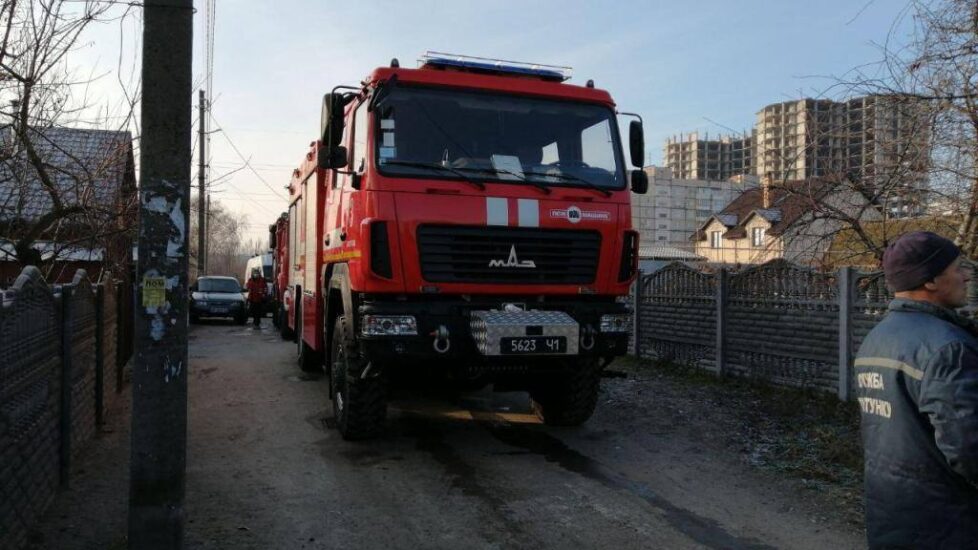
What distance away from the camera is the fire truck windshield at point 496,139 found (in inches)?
246

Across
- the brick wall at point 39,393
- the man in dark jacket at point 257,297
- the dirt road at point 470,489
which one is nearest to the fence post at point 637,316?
the dirt road at point 470,489

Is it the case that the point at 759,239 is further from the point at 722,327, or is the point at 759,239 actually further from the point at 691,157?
the point at 691,157

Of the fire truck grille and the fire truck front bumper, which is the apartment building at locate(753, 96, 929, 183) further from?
the fire truck front bumper

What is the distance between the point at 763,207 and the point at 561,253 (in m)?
3.88

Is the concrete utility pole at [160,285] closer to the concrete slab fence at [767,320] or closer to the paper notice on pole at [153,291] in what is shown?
the paper notice on pole at [153,291]

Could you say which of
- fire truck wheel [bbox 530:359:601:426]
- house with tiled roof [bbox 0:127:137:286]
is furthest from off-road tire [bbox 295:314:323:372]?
fire truck wheel [bbox 530:359:601:426]

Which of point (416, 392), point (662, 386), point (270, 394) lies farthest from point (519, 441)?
point (270, 394)

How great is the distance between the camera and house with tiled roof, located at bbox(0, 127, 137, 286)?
→ 8.27m

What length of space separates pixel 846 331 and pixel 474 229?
14.5ft

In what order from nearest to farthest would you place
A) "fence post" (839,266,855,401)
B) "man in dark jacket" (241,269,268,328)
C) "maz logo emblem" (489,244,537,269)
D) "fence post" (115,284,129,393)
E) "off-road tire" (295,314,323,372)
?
"maz logo emblem" (489,244,537,269) → "fence post" (839,266,855,401) → "fence post" (115,284,129,393) → "off-road tire" (295,314,323,372) → "man in dark jacket" (241,269,268,328)

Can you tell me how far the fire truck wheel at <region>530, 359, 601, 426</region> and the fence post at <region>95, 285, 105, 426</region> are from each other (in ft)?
14.2

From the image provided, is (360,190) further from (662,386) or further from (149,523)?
(662,386)

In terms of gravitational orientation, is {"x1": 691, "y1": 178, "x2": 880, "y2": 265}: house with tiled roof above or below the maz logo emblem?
above

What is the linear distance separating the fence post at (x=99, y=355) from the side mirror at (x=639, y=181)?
18.2 feet
